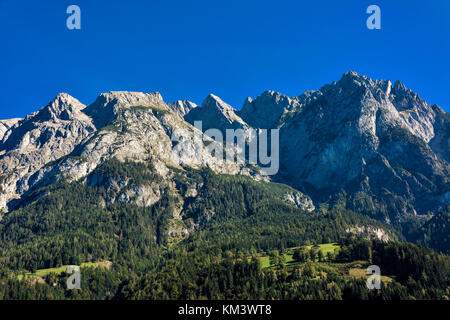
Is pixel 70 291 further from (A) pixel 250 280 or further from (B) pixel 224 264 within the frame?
(A) pixel 250 280
